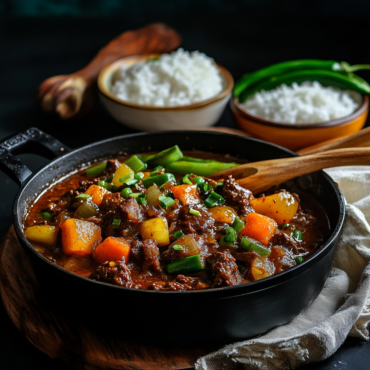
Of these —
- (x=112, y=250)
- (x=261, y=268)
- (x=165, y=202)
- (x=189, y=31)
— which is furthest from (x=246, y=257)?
(x=189, y=31)

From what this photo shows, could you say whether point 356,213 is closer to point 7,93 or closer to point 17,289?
point 17,289

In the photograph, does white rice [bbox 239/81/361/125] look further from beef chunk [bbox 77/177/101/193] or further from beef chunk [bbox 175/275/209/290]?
beef chunk [bbox 175/275/209/290]

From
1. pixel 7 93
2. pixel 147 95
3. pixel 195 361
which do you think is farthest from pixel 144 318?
pixel 7 93

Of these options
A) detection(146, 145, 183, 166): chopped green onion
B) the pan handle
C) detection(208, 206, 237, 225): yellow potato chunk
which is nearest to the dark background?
the pan handle

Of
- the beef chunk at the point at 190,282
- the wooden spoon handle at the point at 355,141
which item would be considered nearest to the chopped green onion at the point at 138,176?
the beef chunk at the point at 190,282

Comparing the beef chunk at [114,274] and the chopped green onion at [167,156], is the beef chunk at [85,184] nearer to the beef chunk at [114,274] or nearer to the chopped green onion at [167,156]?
the chopped green onion at [167,156]

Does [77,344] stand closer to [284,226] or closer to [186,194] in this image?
[186,194]

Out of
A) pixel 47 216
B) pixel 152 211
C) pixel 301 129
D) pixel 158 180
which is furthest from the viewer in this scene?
pixel 301 129
